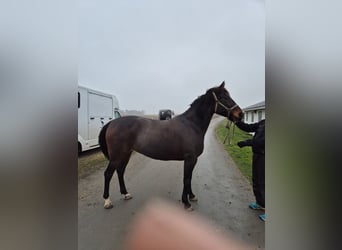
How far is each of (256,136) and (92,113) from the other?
1014 mm

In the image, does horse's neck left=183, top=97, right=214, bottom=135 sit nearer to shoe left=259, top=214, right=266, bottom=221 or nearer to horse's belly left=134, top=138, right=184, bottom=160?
horse's belly left=134, top=138, right=184, bottom=160

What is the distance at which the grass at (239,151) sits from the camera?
111cm

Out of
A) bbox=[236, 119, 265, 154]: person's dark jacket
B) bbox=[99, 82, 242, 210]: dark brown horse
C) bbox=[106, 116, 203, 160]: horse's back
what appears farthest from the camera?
bbox=[106, 116, 203, 160]: horse's back

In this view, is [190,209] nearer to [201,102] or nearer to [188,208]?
[188,208]

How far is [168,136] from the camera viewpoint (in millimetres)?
1540

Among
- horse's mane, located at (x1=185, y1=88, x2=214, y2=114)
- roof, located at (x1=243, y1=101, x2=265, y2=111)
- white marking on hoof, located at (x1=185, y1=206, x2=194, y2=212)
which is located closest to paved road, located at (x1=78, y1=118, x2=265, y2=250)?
white marking on hoof, located at (x1=185, y1=206, x2=194, y2=212)

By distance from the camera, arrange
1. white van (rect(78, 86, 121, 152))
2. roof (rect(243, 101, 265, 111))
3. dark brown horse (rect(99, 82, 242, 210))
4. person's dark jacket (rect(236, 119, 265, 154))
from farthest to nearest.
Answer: dark brown horse (rect(99, 82, 242, 210)) → white van (rect(78, 86, 121, 152)) → person's dark jacket (rect(236, 119, 265, 154)) → roof (rect(243, 101, 265, 111))

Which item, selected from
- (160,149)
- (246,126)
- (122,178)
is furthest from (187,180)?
(246,126)

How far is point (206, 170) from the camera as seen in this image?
1373mm

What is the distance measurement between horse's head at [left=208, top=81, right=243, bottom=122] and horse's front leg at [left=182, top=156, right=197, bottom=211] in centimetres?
45

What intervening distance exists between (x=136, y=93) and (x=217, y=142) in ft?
2.69

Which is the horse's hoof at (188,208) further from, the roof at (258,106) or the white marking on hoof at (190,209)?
the roof at (258,106)

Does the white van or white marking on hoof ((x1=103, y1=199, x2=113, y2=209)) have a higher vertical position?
the white van

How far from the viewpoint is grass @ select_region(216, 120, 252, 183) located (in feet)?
3.65
